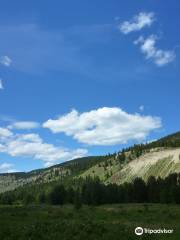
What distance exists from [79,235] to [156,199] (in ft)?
353

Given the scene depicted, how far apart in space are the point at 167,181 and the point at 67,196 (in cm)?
3719

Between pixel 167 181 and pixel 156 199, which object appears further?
pixel 167 181

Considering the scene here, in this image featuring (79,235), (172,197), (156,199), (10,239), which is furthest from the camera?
(156,199)

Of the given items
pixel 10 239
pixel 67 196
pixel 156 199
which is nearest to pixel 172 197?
pixel 156 199

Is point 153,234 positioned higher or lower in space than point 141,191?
lower

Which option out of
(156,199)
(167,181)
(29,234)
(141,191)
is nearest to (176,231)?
(29,234)

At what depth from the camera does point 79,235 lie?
92.5 feet

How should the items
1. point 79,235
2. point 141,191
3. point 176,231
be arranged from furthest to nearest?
point 141,191 < point 176,231 < point 79,235

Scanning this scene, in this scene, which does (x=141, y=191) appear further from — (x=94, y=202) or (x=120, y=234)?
(x=120, y=234)

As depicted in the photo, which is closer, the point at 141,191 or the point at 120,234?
the point at 120,234

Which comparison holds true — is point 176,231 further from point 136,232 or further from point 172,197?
point 172,197

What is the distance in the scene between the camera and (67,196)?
149875 mm

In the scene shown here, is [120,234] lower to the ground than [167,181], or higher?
lower

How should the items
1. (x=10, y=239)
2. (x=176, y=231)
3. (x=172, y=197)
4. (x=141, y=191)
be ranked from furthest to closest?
(x=141, y=191) < (x=172, y=197) < (x=176, y=231) < (x=10, y=239)
